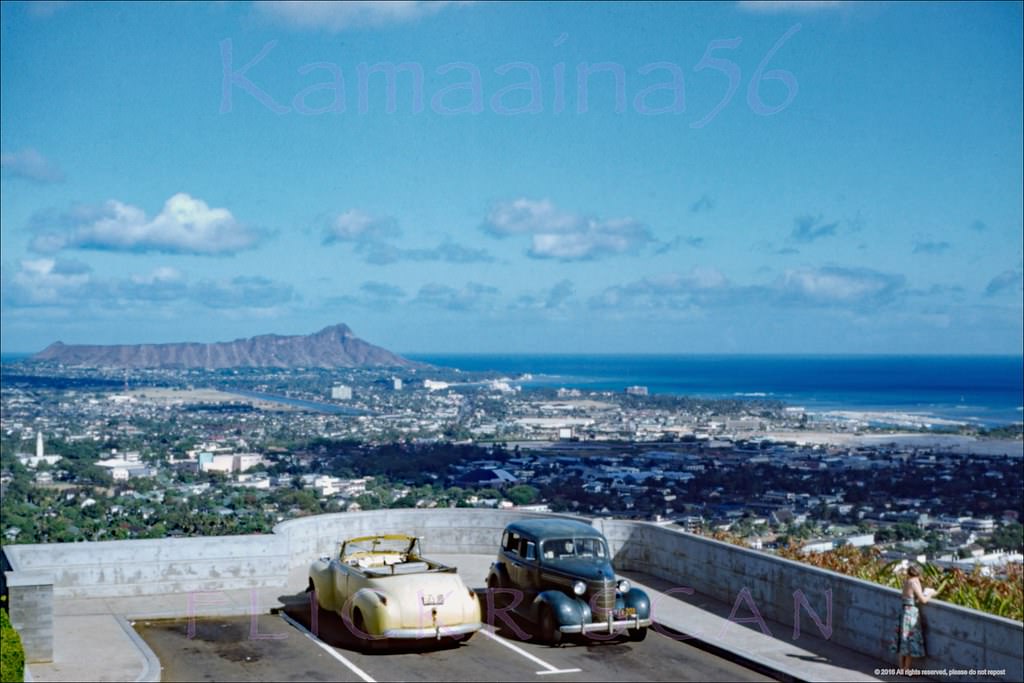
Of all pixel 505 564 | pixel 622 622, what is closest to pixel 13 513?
pixel 505 564

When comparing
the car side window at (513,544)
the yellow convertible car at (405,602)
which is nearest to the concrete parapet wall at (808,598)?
the car side window at (513,544)

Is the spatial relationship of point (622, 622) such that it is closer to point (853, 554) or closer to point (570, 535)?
point (570, 535)

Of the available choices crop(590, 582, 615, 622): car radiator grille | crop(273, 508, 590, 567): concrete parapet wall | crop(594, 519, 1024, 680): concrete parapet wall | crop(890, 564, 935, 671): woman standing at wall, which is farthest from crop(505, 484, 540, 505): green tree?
crop(890, 564, 935, 671): woman standing at wall

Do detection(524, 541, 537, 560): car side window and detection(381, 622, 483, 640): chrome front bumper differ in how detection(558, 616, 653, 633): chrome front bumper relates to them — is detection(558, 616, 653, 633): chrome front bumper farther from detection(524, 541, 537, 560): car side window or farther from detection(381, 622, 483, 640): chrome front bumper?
detection(524, 541, 537, 560): car side window

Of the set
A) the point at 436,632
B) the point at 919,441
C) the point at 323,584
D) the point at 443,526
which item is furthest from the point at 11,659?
the point at 919,441

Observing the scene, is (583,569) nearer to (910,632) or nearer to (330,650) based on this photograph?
(330,650)

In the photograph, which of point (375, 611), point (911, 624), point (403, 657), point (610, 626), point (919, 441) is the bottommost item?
point (403, 657)
